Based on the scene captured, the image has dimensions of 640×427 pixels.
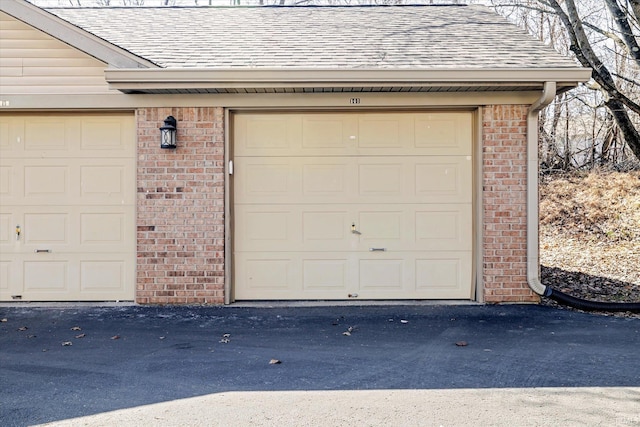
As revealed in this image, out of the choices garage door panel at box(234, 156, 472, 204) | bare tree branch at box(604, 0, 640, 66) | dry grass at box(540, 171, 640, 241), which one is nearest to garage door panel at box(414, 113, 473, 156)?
garage door panel at box(234, 156, 472, 204)

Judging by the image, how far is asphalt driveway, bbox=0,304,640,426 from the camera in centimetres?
397

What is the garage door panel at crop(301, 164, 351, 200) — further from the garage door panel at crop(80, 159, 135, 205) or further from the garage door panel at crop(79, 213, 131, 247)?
the garage door panel at crop(79, 213, 131, 247)

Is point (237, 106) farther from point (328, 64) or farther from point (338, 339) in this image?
point (338, 339)

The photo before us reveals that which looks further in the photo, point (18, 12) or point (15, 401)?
point (18, 12)

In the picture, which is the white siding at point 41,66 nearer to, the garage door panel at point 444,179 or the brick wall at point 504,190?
the garage door panel at point 444,179

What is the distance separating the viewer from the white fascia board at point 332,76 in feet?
22.0

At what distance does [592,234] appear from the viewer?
12.4 m

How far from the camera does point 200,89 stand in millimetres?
6977

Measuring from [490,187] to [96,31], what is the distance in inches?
238

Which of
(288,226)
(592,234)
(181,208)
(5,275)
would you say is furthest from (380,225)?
(592,234)

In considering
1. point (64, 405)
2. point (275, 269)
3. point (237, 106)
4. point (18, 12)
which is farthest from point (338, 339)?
point (18, 12)

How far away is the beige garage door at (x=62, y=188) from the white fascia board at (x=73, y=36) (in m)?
0.73

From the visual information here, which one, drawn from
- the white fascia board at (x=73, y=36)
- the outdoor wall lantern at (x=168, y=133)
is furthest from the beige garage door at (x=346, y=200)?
the white fascia board at (x=73, y=36)

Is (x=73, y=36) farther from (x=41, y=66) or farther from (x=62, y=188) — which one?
(x=62, y=188)
